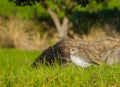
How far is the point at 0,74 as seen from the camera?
1019cm

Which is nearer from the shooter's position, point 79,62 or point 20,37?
point 79,62

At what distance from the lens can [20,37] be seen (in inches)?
1035

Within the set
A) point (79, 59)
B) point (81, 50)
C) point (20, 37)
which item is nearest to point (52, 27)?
point (20, 37)

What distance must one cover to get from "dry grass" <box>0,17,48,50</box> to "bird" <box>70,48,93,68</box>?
543 inches

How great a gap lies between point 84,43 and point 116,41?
35.7 inches

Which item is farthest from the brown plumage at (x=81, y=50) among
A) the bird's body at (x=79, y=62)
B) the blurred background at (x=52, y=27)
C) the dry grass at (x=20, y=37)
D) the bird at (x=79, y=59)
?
the dry grass at (x=20, y=37)

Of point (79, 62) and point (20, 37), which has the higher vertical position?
point (79, 62)

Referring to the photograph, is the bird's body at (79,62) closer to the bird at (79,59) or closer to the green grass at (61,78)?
the bird at (79,59)

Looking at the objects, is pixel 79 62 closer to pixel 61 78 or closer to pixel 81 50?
pixel 81 50

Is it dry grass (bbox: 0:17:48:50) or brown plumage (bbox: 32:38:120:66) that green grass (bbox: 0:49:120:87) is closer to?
brown plumage (bbox: 32:38:120:66)

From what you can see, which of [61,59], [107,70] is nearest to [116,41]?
[61,59]

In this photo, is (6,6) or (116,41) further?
(6,6)

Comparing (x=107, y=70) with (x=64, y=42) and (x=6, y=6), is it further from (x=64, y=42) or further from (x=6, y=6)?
(x=6, y=6)

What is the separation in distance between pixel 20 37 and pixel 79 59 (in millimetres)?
14678
